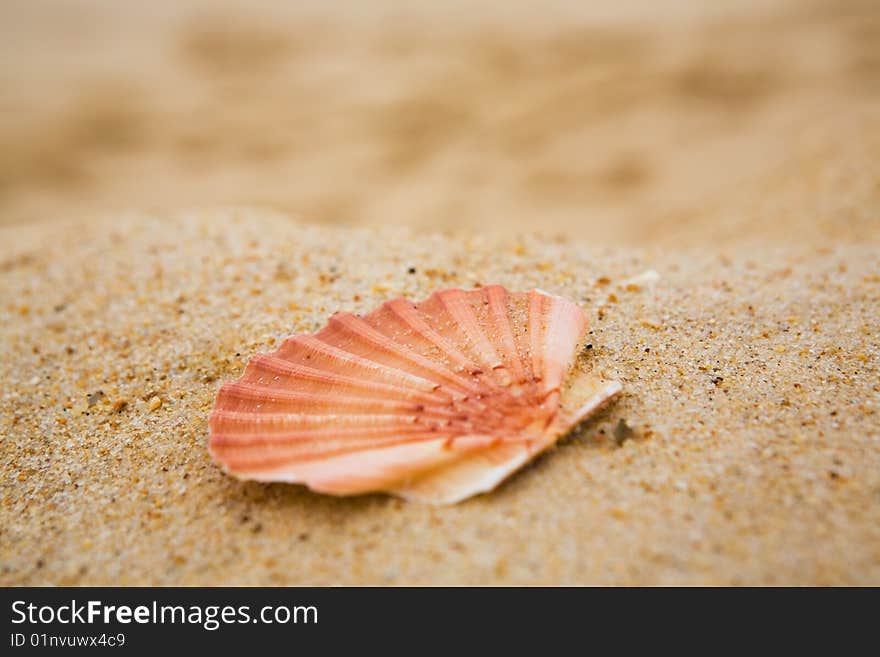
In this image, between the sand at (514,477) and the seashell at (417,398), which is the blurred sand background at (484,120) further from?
the seashell at (417,398)

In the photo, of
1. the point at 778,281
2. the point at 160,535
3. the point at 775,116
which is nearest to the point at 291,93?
the point at 775,116

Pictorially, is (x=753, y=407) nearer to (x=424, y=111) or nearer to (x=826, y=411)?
(x=826, y=411)
